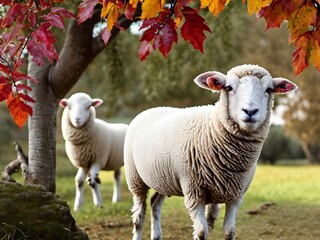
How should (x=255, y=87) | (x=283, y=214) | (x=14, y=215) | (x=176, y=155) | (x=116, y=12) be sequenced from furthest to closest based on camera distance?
(x=283, y=214) < (x=176, y=155) < (x=14, y=215) < (x=255, y=87) < (x=116, y=12)

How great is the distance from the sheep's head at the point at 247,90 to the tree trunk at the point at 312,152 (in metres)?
23.9

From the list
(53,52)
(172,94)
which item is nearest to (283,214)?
(53,52)

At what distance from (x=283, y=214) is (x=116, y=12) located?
21.3 feet

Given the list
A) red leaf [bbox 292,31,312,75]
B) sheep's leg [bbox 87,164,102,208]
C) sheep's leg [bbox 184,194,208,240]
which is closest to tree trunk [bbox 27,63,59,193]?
sheep's leg [bbox 87,164,102,208]

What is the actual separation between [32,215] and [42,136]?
287 centimetres

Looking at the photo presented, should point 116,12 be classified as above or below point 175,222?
above

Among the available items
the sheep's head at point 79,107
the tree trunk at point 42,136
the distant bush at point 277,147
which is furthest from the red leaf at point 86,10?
the distant bush at point 277,147

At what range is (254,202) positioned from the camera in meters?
10.6

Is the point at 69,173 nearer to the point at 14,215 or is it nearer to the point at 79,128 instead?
the point at 79,128

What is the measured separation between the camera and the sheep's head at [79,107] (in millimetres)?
8512

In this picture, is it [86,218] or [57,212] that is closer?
[57,212]

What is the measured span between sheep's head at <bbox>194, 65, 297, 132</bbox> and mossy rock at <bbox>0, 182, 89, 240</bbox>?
A: 1.63 m

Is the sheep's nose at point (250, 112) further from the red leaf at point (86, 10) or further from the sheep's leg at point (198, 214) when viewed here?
the red leaf at point (86, 10)

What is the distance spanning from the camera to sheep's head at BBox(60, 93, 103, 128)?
8512 mm
